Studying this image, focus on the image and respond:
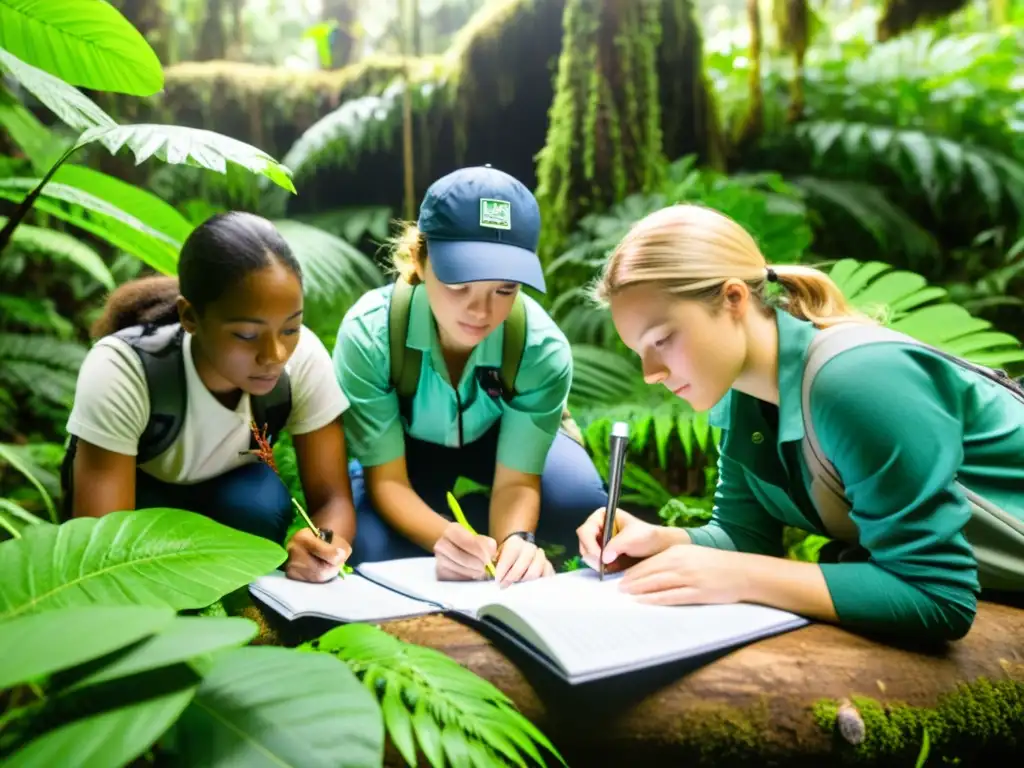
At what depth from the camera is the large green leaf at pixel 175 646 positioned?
0.68 m

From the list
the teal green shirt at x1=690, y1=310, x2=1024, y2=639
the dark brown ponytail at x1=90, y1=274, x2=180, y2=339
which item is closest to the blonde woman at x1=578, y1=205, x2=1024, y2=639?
the teal green shirt at x1=690, y1=310, x2=1024, y2=639

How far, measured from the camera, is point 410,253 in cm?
163

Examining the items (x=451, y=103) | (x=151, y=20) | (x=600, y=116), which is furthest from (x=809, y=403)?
(x=151, y=20)

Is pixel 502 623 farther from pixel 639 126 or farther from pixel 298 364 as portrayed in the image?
pixel 639 126

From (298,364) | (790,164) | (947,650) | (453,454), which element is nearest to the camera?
(947,650)

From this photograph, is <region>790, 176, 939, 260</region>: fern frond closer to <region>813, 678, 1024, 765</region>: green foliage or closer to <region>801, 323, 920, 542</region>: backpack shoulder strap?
<region>801, 323, 920, 542</region>: backpack shoulder strap

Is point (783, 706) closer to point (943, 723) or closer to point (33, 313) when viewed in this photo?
point (943, 723)

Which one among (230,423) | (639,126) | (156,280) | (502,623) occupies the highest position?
(639,126)

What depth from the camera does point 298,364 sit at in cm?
149

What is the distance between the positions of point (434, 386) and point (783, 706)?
100 cm

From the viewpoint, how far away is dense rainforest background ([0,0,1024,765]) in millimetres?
2434

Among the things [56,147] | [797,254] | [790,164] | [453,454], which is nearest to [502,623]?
[453,454]

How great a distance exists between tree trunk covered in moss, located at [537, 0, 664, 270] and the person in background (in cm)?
144

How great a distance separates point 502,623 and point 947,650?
0.61 meters
